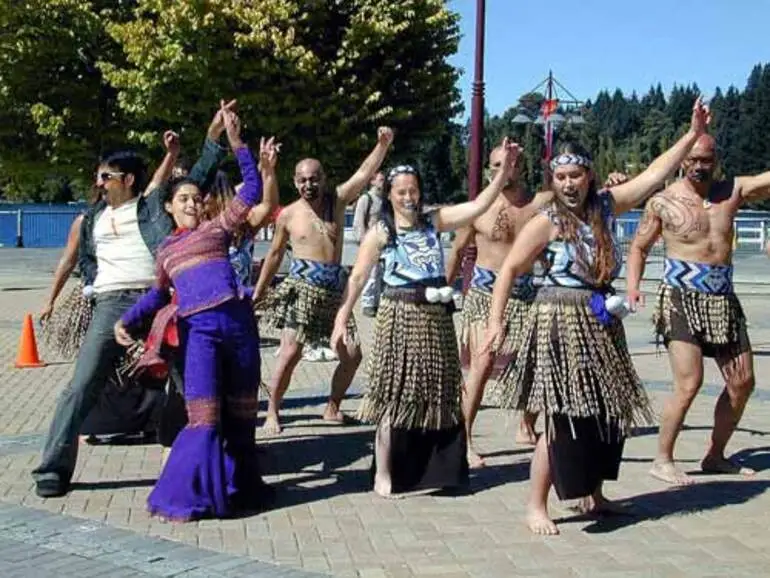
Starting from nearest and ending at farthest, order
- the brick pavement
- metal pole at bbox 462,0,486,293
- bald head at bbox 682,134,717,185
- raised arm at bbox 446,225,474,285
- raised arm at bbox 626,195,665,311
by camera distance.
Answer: the brick pavement < bald head at bbox 682,134,717,185 < raised arm at bbox 626,195,665,311 < raised arm at bbox 446,225,474,285 < metal pole at bbox 462,0,486,293

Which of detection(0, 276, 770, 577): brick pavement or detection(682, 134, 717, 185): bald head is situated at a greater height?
detection(682, 134, 717, 185): bald head

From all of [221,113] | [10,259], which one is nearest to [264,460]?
[221,113]

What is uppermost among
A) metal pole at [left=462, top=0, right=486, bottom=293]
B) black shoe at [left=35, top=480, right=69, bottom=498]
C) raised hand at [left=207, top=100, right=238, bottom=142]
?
metal pole at [left=462, top=0, right=486, bottom=293]

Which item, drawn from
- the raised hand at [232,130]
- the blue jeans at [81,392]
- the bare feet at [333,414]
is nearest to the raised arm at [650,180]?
the raised hand at [232,130]

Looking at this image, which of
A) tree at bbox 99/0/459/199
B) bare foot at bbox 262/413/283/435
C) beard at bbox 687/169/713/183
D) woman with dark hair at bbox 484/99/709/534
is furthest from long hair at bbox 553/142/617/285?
tree at bbox 99/0/459/199

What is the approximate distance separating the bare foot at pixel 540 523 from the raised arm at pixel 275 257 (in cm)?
281

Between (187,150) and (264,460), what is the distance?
1700cm

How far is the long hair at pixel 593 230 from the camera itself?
5543 millimetres

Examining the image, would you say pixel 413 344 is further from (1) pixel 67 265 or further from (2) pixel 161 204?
(1) pixel 67 265

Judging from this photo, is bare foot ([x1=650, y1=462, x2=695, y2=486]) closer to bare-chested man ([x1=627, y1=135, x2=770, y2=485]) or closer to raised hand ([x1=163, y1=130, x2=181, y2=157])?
bare-chested man ([x1=627, y1=135, x2=770, y2=485])

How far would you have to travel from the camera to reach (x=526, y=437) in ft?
25.9

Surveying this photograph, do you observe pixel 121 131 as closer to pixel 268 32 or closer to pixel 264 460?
pixel 268 32

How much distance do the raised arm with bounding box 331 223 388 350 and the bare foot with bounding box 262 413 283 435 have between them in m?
1.92

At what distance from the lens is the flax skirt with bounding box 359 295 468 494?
628 cm
